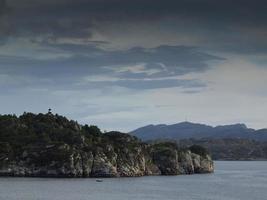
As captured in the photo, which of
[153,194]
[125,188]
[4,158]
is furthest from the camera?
[4,158]

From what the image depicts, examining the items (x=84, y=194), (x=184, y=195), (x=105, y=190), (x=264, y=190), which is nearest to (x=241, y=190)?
(x=264, y=190)

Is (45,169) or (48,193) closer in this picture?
(48,193)

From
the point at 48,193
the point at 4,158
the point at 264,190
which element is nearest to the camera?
the point at 48,193

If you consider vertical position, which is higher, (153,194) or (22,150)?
(22,150)

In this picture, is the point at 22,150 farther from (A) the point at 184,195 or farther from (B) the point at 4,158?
(A) the point at 184,195

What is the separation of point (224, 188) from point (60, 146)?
174 ft

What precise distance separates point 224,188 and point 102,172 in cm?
4353

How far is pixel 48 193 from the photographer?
430 feet

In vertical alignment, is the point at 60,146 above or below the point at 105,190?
above

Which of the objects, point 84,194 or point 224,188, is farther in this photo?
point 224,188

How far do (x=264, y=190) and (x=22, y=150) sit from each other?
239 feet

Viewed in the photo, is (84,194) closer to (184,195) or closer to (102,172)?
(184,195)

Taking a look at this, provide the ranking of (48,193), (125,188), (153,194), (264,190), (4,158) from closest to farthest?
(48,193)
(153,194)
(125,188)
(264,190)
(4,158)

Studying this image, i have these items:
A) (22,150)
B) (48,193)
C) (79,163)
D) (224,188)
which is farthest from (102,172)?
(48,193)
